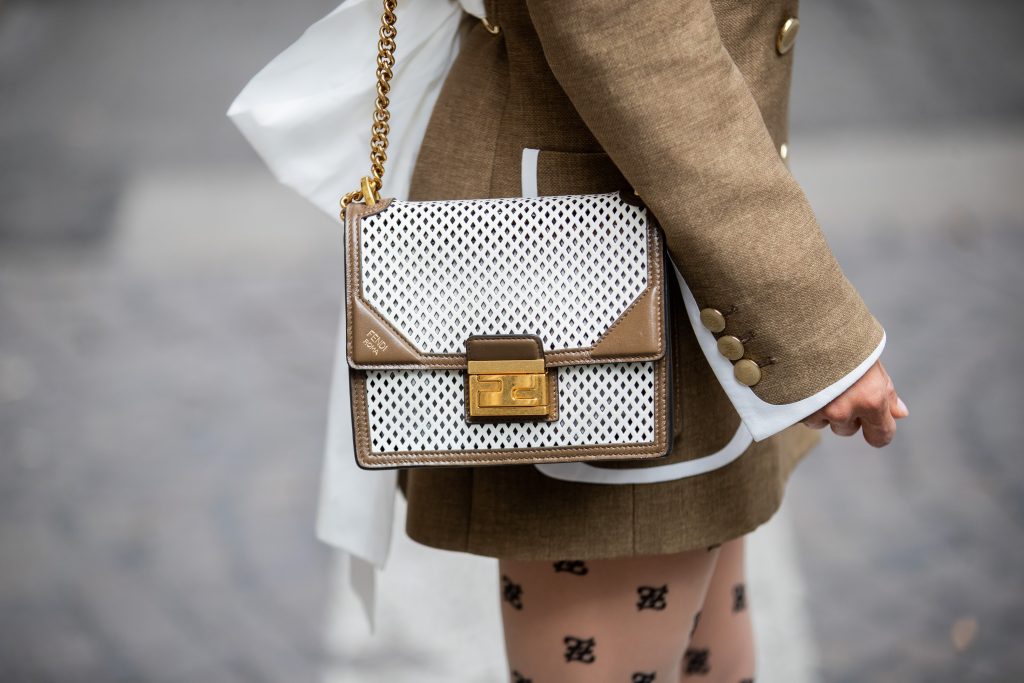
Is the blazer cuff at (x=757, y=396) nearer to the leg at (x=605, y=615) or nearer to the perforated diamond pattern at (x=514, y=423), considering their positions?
the perforated diamond pattern at (x=514, y=423)

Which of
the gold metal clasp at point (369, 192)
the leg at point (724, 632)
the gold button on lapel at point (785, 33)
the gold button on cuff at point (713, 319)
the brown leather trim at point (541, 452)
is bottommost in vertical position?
the leg at point (724, 632)

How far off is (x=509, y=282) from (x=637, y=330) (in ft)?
0.36

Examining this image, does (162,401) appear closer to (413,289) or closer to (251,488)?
(251,488)

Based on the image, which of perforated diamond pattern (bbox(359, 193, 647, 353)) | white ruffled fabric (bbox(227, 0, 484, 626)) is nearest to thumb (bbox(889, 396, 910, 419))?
perforated diamond pattern (bbox(359, 193, 647, 353))

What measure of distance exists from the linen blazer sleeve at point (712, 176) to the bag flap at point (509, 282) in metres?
0.04

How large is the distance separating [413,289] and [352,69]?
31 cm

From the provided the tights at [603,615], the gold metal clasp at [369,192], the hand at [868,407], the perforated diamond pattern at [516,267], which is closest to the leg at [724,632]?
the tights at [603,615]

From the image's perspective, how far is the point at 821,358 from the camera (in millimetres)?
842

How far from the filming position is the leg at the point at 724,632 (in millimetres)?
1233

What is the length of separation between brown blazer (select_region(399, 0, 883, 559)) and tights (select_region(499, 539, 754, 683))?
57mm

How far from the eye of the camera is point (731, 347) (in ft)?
2.82

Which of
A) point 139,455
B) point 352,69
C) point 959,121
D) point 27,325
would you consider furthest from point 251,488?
point 959,121

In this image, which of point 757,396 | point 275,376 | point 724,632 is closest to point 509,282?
point 757,396

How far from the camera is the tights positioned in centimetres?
102
